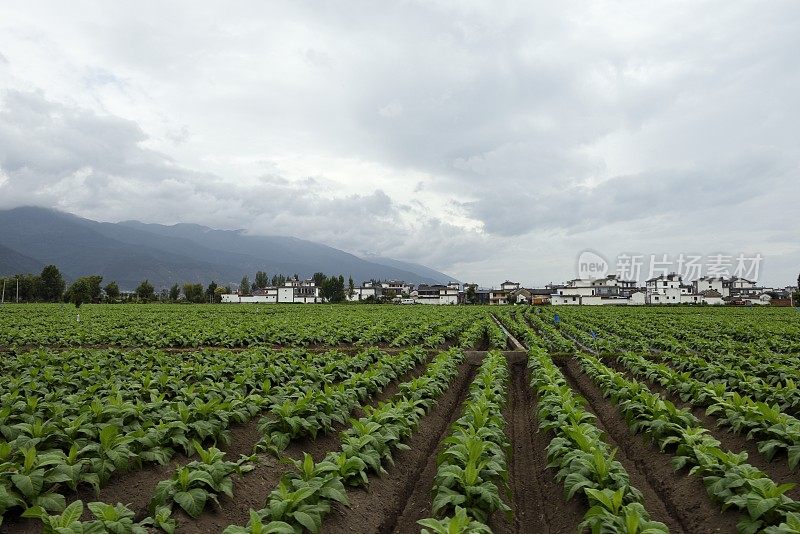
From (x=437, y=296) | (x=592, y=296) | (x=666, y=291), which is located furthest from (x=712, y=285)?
(x=437, y=296)

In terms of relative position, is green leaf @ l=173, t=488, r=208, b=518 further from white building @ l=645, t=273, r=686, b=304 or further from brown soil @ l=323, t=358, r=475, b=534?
white building @ l=645, t=273, r=686, b=304

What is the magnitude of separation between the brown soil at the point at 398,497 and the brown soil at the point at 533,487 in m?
1.18

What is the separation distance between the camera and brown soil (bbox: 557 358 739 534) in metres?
4.99

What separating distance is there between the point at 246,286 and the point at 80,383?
150371 millimetres

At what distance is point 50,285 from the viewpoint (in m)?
93.2

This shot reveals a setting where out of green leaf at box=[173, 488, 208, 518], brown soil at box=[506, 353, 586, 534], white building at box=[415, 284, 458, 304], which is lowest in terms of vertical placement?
brown soil at box=[506, 353, 586, 534]

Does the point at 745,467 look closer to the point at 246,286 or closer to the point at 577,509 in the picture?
the point at 577,509

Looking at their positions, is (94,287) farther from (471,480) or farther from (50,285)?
(471,480)

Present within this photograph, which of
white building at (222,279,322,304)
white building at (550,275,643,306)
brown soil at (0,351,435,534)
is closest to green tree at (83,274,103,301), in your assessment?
white building at (222,279,322,304)

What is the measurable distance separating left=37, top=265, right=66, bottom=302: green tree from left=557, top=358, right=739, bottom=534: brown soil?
110m

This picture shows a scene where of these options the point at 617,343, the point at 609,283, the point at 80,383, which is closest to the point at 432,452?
the point at 80,383

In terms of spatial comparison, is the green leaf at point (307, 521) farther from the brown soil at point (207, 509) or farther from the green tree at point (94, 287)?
the green tree at point (94, 287)

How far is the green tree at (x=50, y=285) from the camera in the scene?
92938 millimetres

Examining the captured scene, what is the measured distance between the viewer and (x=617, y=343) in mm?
20562
